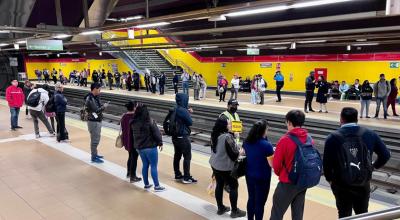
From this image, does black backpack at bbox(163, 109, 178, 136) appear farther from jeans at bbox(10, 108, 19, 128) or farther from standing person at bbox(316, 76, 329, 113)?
standing person at bbox(316, 76, 329, 113)

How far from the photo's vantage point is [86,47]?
84.3 ft

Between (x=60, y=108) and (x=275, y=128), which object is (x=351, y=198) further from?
(x=275, y=128)

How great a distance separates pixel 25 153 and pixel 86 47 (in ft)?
61.6

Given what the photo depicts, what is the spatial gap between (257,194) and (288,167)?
2.53ft

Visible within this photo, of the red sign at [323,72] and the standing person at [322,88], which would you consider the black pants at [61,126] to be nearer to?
the standing person at [322,88]

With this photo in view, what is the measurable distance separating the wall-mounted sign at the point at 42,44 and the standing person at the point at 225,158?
33.4 ft

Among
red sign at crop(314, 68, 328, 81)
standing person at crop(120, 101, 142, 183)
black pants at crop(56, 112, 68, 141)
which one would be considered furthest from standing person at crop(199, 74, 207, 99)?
standing person at crop(120, 101, 142, 183)

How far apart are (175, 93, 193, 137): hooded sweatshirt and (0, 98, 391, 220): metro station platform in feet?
3.62

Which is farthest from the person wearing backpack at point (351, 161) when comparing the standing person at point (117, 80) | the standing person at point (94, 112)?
the standing person at point (117, 80)

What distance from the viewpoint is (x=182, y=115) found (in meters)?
5.91

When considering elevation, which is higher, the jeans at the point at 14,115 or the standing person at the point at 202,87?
the standing person at the point at 202,87

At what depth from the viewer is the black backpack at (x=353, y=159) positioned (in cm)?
332

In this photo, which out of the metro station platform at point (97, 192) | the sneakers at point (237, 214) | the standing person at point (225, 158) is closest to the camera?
the standing person at point (225, 158)

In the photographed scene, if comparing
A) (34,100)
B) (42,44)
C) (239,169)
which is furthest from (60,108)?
(239,169)
